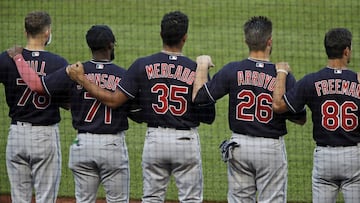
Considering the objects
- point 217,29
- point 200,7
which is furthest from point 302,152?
point 200,7

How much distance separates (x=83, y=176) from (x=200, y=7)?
31.5 ft

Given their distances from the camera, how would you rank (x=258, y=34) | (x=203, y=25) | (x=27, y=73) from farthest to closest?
(x=203, y=25), (x=27, y=73), (x=258, y=34)

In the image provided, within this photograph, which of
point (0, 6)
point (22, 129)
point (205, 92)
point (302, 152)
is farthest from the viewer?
point (0, 6)

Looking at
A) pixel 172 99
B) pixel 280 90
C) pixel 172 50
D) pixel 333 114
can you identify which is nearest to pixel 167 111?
pixel 172 99

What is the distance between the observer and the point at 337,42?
21.6 ft

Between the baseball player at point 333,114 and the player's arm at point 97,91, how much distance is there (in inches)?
44.3

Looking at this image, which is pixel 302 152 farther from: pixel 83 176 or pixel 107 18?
pixel 107 18

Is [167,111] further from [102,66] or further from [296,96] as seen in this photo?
[296,96]

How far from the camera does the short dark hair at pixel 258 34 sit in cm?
665

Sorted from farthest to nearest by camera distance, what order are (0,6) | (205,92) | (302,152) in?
(0,6), (302,152), (205,92)

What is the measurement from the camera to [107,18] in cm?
1561

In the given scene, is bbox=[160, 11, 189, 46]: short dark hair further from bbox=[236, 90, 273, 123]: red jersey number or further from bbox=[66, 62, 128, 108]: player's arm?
bbox=[236, 90, 273, 123]: red jersey number

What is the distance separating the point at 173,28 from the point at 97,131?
3.05 feet

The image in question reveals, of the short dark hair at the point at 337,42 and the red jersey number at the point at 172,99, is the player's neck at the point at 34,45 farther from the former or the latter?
the short dark hair at the point at 337,42
